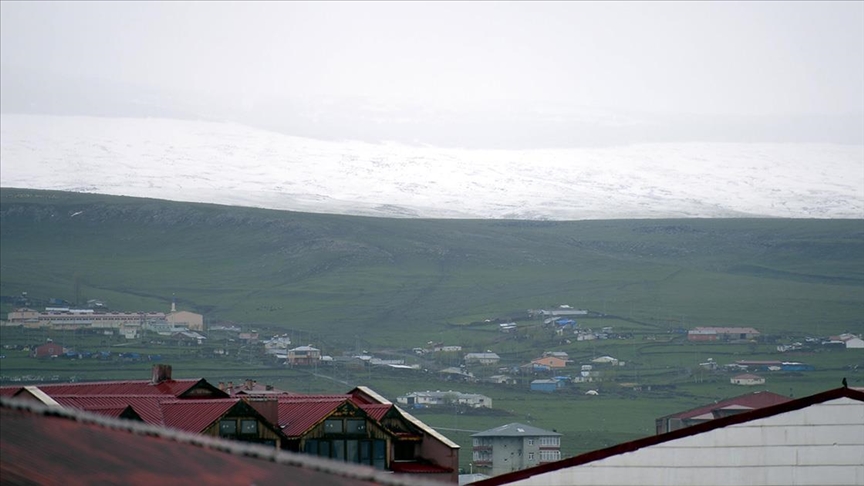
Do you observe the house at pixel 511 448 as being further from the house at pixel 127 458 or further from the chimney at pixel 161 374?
the house at pixel 127 458

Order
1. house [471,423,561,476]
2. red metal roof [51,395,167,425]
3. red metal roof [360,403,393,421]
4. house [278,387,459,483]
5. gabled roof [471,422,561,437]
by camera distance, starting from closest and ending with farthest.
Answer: red metal roof [51,395,167,425], house [278,387,459,483], red metal roof [360,403,393,421], house [471,423,561,476], gabled roof [471,422,561,437]

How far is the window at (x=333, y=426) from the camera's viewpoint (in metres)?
42.1

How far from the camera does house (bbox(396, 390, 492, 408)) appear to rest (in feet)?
633

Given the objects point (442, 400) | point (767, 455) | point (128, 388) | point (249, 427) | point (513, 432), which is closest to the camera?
point (767, 455)

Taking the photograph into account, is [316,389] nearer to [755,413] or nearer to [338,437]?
[338,437]

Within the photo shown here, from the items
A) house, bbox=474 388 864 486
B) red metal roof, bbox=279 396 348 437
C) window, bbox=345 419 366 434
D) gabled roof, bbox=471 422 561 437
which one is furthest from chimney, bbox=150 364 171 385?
gabled roof, bbox=471 422 561 437

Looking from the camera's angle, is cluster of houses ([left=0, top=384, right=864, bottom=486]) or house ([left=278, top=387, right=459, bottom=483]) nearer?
cluster of houses ([left=0, top=384, right=864, bottom=486])

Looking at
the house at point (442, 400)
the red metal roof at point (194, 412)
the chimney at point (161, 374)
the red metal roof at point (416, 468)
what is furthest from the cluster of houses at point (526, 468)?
the house at point (442, 400)

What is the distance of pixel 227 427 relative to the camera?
131ft

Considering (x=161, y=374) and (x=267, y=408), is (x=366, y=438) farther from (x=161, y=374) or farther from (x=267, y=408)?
(x=161, y=374)

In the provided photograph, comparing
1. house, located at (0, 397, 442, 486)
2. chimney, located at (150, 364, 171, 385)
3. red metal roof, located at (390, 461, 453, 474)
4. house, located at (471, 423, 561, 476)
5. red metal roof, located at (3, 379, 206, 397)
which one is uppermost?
house, located at (0, 397, 442, 486)

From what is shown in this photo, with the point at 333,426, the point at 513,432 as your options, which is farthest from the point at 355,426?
the point at 513,432

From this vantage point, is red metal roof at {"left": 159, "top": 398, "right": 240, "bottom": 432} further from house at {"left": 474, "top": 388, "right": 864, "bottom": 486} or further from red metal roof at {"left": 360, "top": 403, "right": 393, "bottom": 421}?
house at {"left": 474, "top": 388, "right": 864, "bottom": 486}

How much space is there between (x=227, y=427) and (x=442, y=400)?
514 feet
